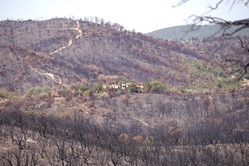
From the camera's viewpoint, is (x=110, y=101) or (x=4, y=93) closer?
(x=110, y=101)

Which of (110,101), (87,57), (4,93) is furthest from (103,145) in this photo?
(87,57)

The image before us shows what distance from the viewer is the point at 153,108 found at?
294ft

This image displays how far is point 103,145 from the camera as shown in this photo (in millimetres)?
51875

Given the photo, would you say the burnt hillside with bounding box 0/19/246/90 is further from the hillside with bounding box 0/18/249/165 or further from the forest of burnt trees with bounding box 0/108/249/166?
the forest of burnt trees with bounding box 0/108/249/166

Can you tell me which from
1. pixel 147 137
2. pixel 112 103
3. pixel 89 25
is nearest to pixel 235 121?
pixel 147 137

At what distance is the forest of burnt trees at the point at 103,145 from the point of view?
42.8 meters

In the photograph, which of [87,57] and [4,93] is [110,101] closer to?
[4,93]

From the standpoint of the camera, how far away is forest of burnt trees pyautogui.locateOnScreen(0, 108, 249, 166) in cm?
4281

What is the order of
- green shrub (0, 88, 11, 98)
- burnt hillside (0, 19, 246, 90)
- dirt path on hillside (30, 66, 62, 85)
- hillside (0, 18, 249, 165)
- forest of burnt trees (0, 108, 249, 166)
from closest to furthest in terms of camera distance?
forest of burnt trees (0, 108, 249, 166) → hillside (0, 18, 249, 165) → green shrub (0, 88, 11, 98) → dirt path on hillside (30, 66, 62, 85) → burnt hillside (0, 19, 246, 90)

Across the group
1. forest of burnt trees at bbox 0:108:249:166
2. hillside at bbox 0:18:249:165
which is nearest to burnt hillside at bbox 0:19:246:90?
hillside at bbox 0:18:249:165

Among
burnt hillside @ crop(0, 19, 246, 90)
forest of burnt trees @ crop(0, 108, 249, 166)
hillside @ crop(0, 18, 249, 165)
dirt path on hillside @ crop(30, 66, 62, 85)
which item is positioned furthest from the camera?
burnt hillside @ crop(0, 19, 246, 90)

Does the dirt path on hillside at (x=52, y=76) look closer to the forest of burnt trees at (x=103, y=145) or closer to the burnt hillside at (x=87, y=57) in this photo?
the burnt hillside at (x=87, y=57)

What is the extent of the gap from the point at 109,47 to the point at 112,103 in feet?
227

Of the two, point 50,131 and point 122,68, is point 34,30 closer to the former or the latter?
point 122,68
